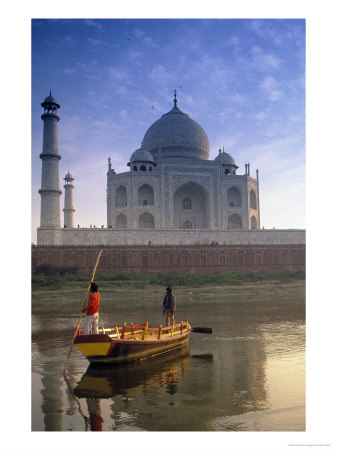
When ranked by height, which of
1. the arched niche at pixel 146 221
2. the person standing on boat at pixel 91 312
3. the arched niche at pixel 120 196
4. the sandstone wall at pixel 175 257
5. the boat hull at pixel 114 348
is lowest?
the boat hull at pixel 114 348

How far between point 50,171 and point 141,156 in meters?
11.1

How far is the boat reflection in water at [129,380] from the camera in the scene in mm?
5971

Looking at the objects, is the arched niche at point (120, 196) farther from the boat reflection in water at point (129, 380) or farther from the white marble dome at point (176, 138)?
the boat reflection in water at point (129, 380)

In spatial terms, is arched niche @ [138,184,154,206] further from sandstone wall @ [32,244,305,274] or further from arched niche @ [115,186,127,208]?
sandstone wall @ [32,244,305,274]

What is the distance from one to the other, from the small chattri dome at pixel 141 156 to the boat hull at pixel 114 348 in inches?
1241

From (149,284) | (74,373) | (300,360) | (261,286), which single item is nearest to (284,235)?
(261,286)

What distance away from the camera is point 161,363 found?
8266mm

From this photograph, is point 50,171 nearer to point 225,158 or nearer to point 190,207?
point 190,207

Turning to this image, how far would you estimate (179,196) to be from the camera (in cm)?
4041

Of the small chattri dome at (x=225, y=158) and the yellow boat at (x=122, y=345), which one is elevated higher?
the small chattri dome at (x=225, y=158)

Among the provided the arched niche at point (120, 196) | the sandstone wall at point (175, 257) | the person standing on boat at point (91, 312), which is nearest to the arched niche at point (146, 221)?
the arched niche at point (120, 196)

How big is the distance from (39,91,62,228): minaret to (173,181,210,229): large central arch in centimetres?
1317

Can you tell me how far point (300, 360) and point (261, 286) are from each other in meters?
17.7
